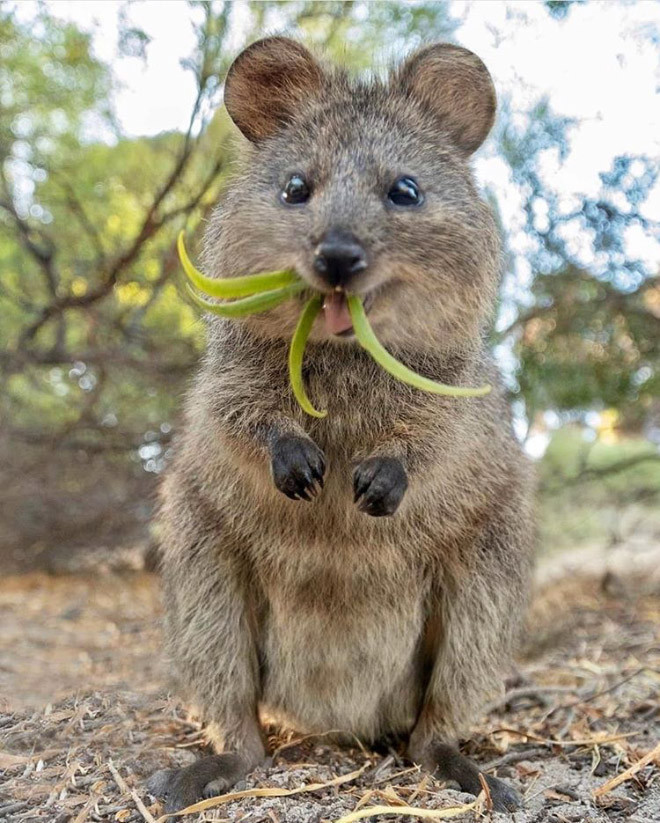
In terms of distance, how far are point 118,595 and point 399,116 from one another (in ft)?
20.7

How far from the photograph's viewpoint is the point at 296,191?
3.18 meters

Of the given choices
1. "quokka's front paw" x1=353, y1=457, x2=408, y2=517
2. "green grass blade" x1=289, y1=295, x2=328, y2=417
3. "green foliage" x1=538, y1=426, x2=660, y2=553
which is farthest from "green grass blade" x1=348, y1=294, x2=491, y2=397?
"green foliage" x1=538, y1=426, x2=660, y2=553

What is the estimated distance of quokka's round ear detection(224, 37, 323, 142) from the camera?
11.6 ft

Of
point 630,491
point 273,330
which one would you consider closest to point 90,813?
point 273,330

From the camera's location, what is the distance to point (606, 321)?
6363 millimetres

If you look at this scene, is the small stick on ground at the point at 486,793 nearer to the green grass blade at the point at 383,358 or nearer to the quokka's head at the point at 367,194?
the green grass blade at the point at 383,358

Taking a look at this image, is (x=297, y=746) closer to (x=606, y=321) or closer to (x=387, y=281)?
(x=387, y=281)

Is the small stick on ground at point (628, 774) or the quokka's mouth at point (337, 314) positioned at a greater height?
the quokka's mouth at point (337, 314)

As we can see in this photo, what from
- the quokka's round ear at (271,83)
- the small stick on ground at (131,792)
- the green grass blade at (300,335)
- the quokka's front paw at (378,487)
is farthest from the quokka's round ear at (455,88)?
the small stick on ground at (131,792)

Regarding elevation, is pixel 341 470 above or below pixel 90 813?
→ above

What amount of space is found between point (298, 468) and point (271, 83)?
172 centimetres

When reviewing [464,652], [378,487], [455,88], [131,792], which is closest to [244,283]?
[378,487]

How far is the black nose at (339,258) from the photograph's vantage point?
2617 millimetres

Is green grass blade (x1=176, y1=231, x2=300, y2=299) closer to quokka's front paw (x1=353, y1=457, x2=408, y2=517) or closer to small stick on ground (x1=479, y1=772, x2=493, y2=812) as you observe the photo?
quokka's front paw (x1=353, y1=457, x2=408, y2=517)
